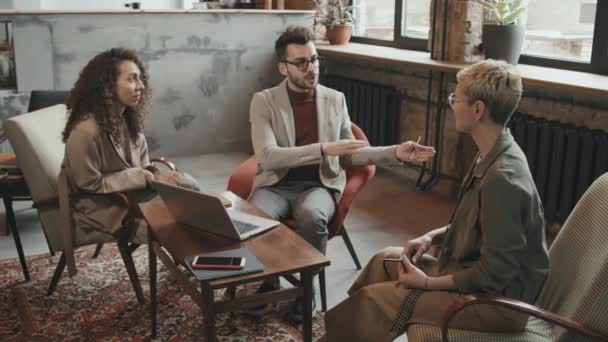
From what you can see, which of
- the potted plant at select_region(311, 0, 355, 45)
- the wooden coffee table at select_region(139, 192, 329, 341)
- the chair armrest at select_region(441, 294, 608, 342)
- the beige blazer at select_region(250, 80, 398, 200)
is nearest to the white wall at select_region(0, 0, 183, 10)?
the potted plant at select_region(311, 0, 355, 45)

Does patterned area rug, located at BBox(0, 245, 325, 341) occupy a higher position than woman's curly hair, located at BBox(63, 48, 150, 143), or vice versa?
woman's curly hair, located at BBox(63, 48, 150, 143)

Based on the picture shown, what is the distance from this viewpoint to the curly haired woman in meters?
2.88

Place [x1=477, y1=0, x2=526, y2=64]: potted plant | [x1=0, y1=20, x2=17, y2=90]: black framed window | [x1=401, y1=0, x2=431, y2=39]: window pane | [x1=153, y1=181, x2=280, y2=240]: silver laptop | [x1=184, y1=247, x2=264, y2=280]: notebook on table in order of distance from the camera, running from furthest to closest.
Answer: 1. [x1=401, y1=0, x2=431, y2=39]: window pane
2. [x1=0, y1=20, x2=17, y2=90]: black framed window
3. [x1=477, y1=0, x2=526, y2=64]: potted plant
4. [x1=153, y1=181, x2=280, y2=240]: silver laptop
5. [x1=184, y1=247, x2=264, y2=280]: notebook on table

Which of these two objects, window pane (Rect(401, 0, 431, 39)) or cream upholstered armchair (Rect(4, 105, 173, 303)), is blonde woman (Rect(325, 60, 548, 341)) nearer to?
cream upholstered armchair (Rect(4, 105, 173, 303))

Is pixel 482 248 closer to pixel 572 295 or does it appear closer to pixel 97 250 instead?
pixel 572 295

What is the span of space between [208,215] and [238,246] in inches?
5.9

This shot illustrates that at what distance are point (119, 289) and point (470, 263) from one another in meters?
1.89

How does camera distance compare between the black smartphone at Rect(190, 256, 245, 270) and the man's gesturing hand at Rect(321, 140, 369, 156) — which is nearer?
the black smartphone at Rect(190, 256, 245, 270)

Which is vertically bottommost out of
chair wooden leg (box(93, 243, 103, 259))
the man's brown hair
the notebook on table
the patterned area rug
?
the patterned area rug

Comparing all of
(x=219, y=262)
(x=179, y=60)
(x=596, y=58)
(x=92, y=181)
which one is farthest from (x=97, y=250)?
(x=596, y=58)

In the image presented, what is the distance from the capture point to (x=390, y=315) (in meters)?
1.99

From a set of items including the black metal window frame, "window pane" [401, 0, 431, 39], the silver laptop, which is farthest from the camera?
"window pane" [401, 0, 431, 39]

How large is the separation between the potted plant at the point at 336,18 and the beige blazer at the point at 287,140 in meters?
2.78

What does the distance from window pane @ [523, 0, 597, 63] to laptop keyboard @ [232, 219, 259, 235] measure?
2682 mm
